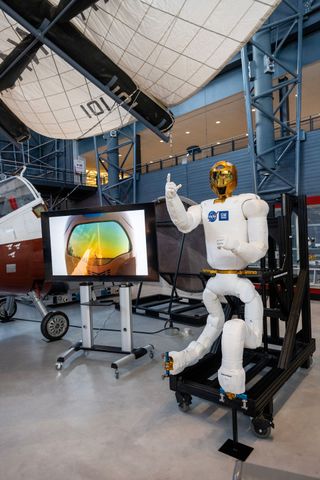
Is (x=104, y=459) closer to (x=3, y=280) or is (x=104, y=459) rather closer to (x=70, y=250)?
(x=70, y=250)

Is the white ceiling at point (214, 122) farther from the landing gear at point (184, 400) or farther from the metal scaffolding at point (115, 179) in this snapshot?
the landing gear at point (184, 400)

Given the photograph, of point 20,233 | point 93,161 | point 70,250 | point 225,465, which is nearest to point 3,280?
point 20,233

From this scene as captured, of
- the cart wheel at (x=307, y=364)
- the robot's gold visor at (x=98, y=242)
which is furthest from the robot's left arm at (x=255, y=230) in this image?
the cart wheel at (x=307, y=364)

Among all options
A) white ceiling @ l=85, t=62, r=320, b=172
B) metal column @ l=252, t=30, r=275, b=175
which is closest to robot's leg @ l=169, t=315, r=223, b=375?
metal column @ l=252, t=30, r=275, b=175

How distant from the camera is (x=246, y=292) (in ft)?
7.57

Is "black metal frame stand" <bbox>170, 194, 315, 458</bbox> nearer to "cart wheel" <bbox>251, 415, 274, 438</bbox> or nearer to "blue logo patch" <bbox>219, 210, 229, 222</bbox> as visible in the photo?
"cart wheel" <bbox>251, 415, 274, 438</bbox>

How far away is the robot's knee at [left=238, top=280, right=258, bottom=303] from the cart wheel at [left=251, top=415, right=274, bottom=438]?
79 cm

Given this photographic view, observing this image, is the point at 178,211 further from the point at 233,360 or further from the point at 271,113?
the point at 271,113

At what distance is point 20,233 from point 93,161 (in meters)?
15.9

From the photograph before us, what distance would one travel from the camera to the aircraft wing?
3.23 m

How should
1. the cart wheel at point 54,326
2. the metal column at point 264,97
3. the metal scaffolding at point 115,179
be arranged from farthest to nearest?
the metal scaffolding at point 115,179, the metal column at point 264,97, the cart wheel at point 54,326

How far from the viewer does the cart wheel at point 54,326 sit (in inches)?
165

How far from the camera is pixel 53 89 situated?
495 cm

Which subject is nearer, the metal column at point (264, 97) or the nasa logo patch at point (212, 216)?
the nasa logo patch at point (212, 216)
